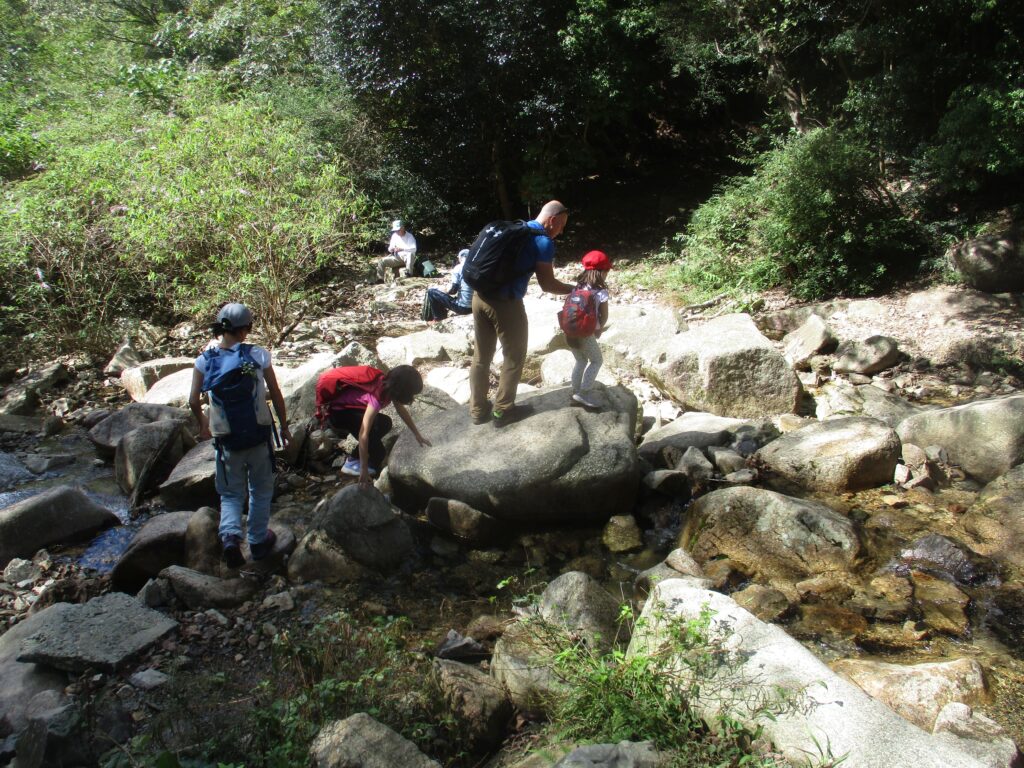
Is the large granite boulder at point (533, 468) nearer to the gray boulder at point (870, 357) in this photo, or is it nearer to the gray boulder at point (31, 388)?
the gray boulder at point (870, 357)

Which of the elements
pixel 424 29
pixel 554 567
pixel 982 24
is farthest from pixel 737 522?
pixel 424 29

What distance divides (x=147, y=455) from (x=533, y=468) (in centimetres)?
346

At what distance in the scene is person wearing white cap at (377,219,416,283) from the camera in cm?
1362

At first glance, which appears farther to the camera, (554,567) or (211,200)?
(211,200)

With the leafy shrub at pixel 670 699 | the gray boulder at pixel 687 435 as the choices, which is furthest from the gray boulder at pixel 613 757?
the gray boulder at pixel 687 435

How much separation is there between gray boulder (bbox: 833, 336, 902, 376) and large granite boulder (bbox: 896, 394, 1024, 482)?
1.87 metres

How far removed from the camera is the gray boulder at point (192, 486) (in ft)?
19.1

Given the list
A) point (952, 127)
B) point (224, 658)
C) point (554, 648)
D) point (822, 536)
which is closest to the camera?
point (554, 648)

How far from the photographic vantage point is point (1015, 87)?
8328 millimetres

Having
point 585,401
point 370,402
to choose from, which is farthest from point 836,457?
point 370,402

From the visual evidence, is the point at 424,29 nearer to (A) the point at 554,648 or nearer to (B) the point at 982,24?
(B) the point at 982,24

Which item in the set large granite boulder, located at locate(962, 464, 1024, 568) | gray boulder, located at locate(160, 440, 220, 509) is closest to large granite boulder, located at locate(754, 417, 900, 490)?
large granite boulder, located at locate(962, 464, 1024, 568)

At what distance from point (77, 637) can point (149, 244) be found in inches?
268

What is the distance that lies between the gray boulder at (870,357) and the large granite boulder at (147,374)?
7509mm
